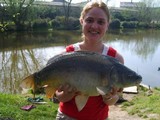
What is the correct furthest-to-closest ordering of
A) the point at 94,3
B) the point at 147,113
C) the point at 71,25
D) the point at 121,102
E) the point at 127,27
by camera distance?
the point at 127,27, the point at 71,25, the point at 121,102, the point at 147,113, the point at 94,3

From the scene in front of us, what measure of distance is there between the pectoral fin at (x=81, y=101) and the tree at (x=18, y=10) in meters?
37.3

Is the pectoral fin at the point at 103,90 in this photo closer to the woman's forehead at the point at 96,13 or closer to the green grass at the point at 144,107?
the woman's forehead at the point at 96,13

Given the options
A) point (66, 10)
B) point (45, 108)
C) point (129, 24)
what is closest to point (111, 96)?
point (45, 108)

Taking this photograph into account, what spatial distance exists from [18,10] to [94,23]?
128ft

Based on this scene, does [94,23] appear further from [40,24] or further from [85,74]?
[40,24]

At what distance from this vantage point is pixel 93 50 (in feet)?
8.44

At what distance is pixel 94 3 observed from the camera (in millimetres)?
2539

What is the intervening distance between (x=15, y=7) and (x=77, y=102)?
1535 inches

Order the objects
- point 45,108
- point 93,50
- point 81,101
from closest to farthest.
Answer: point 81,101
point 93,50
point 45,108

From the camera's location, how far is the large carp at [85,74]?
2.27 metres

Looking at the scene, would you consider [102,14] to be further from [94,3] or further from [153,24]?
[153,24]

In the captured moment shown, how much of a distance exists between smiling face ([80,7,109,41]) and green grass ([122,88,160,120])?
4.90 meters

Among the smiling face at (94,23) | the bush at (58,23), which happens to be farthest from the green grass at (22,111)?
the bush at (58,23)

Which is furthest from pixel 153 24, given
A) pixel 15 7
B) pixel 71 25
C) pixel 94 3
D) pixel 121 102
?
pixel 94 3
